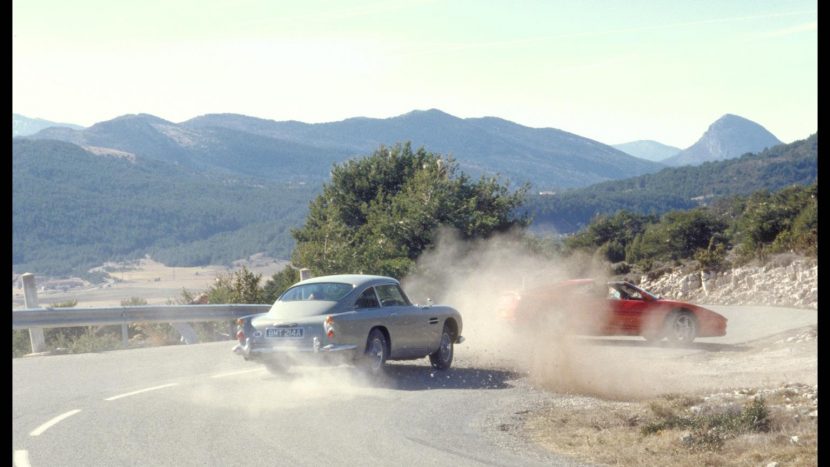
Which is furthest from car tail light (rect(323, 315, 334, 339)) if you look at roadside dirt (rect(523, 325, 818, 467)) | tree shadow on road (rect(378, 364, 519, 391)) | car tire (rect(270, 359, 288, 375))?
roadside dirt (rect(523, 325, 818, 467))

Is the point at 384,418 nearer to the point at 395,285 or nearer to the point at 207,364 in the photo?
the point at 395,285

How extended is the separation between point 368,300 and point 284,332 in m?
1.44

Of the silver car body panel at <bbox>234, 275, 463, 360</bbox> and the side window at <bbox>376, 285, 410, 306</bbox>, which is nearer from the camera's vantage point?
the silver car body panel at <bbox>234, 275, 463, 360</bbox>

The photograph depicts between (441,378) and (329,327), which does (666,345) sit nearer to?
(441,378)

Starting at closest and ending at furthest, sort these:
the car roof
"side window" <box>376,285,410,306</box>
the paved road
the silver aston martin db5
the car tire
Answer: the paved road < the silver aston martin db5 < the car tire < the car roof < "side window" <box>376,285,410,306</box>

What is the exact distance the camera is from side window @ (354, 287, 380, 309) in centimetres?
1449

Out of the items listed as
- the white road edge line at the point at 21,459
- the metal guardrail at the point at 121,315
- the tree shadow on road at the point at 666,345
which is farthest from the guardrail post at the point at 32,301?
the white road edge line at the point at 21,459

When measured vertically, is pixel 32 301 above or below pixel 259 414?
above

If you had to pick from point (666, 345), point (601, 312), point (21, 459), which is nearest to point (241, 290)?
point (601, 312)

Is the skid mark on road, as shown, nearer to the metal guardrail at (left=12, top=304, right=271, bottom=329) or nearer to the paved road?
the paved road

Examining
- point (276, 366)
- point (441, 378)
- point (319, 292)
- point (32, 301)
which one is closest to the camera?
point (276, 366)

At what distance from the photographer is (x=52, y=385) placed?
45.0 feet

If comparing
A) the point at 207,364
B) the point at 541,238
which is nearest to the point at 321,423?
the point at 207,364

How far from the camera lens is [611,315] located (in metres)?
20.3
